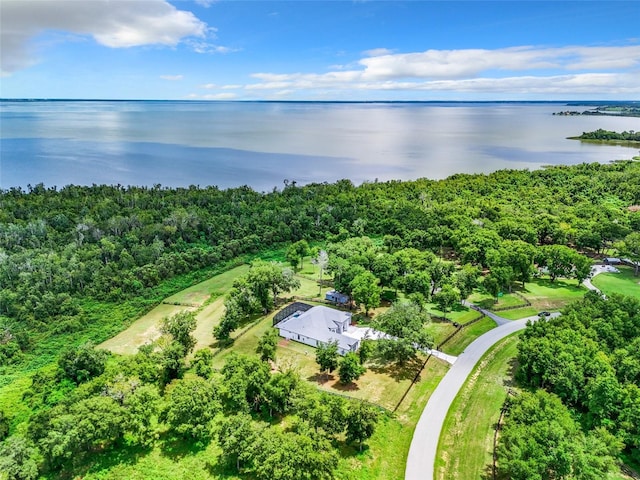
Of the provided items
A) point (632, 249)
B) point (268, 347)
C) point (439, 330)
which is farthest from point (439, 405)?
point (632, 249)

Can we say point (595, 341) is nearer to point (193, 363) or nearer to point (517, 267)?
point (517, 267)

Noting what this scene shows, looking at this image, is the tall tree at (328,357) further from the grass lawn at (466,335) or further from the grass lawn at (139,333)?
the grass lawn at (139,333)

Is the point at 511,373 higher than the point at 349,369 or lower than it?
lower

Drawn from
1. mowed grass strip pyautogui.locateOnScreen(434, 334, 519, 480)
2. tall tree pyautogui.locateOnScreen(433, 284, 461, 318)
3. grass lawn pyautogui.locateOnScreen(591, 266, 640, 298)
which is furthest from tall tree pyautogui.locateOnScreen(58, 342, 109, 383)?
grass lawn pyautogui.locateOnScreen(591, 266, 640, 298)

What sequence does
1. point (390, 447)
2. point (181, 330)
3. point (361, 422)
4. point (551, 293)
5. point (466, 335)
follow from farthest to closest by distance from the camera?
point (551, 293) → point (466, 335) → point (181, 330) → point (390, 447) → point (361, 422)

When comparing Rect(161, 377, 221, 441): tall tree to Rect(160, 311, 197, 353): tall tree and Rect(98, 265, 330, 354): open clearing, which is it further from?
Rect(98, 265, 330, 354): open clearing

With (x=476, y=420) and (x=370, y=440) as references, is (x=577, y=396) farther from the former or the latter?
(x=370, y=440)

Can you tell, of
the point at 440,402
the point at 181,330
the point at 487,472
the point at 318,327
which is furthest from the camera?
the point at 318,327

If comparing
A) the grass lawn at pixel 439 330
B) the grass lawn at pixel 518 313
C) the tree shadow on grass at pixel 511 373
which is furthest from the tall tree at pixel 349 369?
the grass lawn at pixel 518 313
